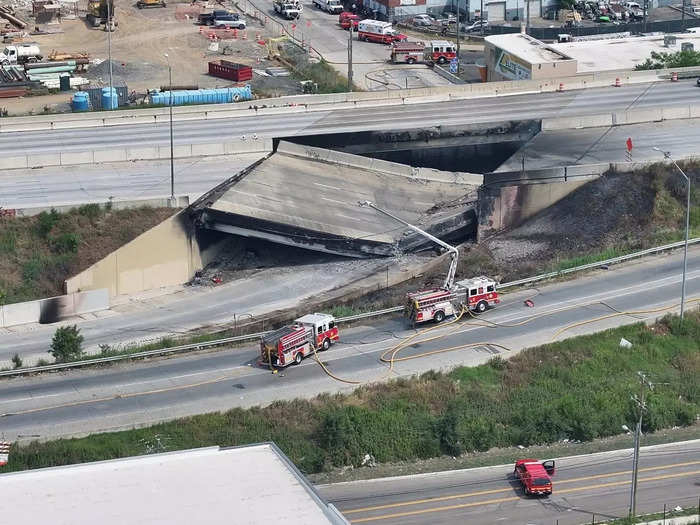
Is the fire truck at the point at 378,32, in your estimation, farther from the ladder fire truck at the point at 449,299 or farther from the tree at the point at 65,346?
the tree at the point at 65,346

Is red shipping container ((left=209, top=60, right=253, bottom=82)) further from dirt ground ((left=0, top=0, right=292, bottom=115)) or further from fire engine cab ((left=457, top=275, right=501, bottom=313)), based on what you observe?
fire engine cab ((left=457, top=275, right=501, bottom=313))

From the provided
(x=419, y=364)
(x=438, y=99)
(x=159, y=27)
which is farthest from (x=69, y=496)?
(x=159, y=27)

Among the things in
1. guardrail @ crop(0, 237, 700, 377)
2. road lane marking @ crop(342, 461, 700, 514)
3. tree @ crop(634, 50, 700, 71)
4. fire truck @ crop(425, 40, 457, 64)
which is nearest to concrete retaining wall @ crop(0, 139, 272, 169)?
guardrail @ crop(0, 237, 700, 377)

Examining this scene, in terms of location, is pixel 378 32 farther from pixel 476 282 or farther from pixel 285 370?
pixel 285 370

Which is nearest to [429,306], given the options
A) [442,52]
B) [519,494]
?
[519,494]

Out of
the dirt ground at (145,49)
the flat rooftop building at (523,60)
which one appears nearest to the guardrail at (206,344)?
the flat rooftop building at (523,60)

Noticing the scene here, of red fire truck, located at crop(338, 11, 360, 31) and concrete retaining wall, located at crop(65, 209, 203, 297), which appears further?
red fire truck, located at crop(338, 11, 360, 31)
